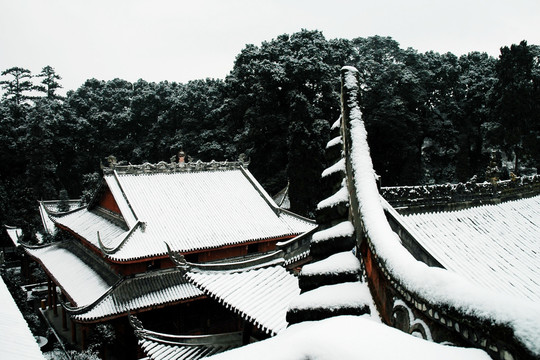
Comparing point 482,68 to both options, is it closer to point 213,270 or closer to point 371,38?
point 371,38

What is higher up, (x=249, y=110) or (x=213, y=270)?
(x=249, y=110)

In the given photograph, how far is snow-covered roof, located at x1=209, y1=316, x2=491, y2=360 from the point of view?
58.9 inches

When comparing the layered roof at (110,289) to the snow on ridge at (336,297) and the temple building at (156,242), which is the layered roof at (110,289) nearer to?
the temple building at (156,242)

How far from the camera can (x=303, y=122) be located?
85.5 feet

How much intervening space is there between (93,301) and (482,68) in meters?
34.9

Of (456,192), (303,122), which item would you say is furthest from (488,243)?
(303,122)

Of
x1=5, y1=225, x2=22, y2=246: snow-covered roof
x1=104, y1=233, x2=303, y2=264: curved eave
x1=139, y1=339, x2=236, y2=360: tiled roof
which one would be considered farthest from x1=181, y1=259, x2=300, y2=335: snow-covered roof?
x1=5, y1=225, x2=22, y2=246: snow-covered roof

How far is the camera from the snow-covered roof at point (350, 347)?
1.50 metres

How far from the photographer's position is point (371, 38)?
132 ft

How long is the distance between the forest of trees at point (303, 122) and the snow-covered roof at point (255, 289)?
1794 cm

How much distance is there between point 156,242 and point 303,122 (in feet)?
49.7

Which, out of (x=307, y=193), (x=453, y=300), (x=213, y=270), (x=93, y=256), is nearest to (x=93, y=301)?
(x=93, y=256)

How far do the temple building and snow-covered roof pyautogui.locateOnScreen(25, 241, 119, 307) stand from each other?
5 centimetres

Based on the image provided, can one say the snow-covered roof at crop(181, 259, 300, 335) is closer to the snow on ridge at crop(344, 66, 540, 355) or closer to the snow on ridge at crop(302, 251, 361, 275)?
the snow on ridge at crop(302, 251, 361, 275)
